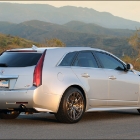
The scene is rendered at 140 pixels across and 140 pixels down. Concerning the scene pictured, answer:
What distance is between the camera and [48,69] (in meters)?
10.2

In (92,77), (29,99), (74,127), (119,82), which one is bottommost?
(74,127)

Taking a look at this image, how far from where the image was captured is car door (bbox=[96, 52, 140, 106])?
1152 cm

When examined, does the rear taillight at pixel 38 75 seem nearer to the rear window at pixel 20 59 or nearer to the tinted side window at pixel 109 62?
the rear window at pixel 20 59

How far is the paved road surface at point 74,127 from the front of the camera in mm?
8695

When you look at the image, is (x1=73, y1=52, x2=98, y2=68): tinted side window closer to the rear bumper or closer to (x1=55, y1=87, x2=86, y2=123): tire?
(x1=55, y1=87, x2=86, y2=123): tire

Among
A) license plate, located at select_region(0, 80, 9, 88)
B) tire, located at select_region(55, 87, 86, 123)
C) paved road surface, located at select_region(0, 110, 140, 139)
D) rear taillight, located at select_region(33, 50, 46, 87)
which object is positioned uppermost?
rear taillight, located at select_region(33, 50, 46, 87)

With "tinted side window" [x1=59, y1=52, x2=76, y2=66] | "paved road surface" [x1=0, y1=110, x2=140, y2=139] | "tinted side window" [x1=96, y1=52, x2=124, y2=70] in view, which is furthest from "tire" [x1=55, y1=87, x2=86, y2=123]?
"tinted side window" [x1=96, y1=52, x2=124, y2=70]

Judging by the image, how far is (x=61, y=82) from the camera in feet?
33.8

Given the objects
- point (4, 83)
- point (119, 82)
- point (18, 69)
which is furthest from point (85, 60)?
point (4, 83)

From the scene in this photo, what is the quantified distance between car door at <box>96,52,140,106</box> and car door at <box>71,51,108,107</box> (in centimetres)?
21

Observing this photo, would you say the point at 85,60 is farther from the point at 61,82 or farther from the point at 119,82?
the point at 61,82

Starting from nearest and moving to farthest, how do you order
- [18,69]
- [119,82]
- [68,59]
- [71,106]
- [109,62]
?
1. [18,69]
2. [71,106]
3. [68,59]
4. [119,82]
5. [109,62]

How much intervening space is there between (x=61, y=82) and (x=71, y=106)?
0.56 metres

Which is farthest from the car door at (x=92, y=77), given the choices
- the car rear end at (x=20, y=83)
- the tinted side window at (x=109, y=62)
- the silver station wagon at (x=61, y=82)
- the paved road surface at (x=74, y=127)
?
the car rear end at (x=20, y=83)
